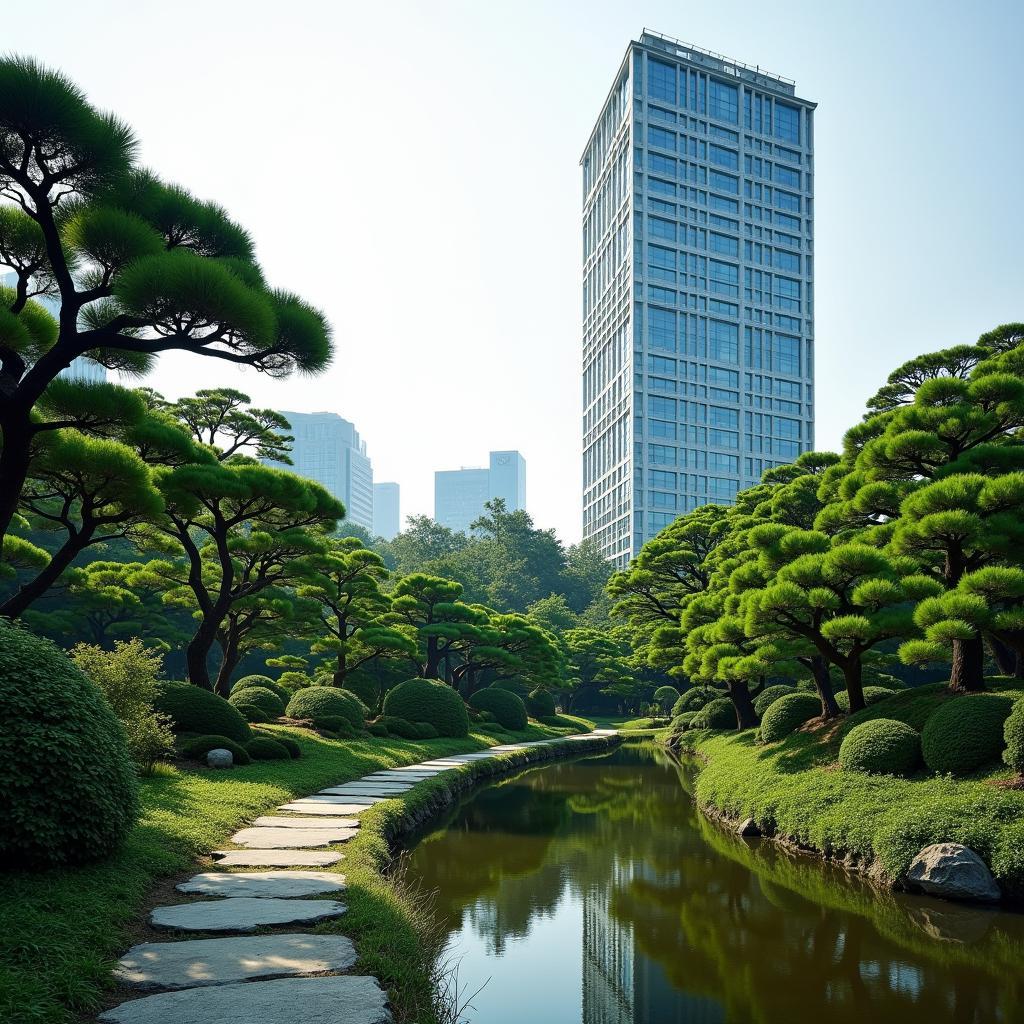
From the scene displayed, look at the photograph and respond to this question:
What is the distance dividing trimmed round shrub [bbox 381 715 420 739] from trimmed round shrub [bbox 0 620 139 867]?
15367 mm

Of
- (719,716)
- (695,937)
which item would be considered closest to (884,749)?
(695,937)

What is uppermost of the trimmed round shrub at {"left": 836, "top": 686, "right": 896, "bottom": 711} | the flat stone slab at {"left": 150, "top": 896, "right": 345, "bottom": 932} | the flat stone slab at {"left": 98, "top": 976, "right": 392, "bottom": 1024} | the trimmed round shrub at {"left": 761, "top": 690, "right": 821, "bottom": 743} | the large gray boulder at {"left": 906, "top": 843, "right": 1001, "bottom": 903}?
the trimmed round shrub at {"left": 836, "top": 686, "right": 896, "bottom": 711}

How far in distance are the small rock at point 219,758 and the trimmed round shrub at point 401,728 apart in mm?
8837

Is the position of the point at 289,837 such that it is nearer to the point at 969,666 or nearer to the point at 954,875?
the point at 954,875

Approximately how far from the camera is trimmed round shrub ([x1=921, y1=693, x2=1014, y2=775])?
1041 centimetres

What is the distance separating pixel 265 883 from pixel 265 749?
26.6ft

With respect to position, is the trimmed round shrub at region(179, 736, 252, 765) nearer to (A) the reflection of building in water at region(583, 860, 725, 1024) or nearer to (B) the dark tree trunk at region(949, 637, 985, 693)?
(A) the reflection of building in water at region(583, 860, 725, 1024)

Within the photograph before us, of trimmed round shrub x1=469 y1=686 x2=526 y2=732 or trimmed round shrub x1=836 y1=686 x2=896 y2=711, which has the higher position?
trimmed round shrub x1=836 y1=686 x2=896 y2=711

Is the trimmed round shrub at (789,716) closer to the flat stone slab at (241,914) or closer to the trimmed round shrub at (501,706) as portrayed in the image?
the flat stone slab at (241,914)

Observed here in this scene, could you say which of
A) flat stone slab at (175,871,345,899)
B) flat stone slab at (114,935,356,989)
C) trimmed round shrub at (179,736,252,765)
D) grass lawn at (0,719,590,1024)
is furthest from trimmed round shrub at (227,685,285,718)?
flat stone slab at (114,935,356,989)

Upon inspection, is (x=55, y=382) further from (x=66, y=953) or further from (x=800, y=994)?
(x=800, y=994)

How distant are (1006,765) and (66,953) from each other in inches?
404

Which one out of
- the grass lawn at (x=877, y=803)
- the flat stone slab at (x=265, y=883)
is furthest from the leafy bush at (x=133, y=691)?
the grass lawn at (x=877, y=803)

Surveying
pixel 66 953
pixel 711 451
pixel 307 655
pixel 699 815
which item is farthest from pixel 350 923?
pixel 711 451
